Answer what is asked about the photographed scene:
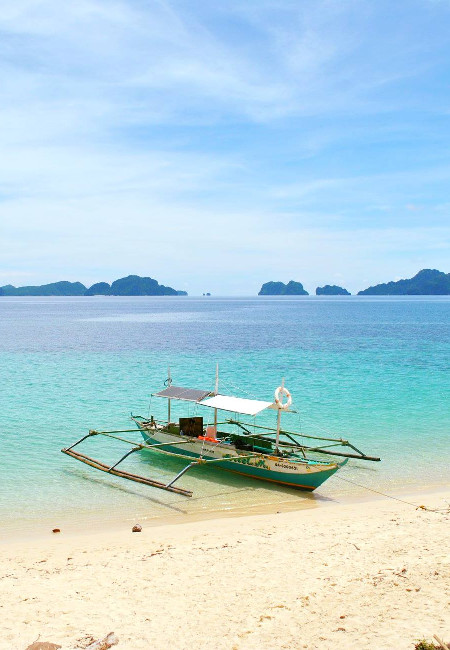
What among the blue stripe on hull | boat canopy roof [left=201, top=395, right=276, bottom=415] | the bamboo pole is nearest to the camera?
the bamboo pole

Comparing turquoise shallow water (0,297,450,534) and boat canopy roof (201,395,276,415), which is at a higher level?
boat canopy roof (201,395,276,415)

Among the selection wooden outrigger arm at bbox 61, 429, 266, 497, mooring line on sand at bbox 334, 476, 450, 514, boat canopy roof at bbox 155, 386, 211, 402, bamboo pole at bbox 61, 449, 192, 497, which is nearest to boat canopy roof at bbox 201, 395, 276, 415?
boat canopy roof at bbox 155, 386, 211, 402

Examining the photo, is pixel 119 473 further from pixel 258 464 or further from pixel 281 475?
pixel 281 475

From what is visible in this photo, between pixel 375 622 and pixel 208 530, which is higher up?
pixel 375 622

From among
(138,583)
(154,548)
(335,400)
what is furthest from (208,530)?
(335,400)

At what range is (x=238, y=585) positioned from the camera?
1234 centimetres

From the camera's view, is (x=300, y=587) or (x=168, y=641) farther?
(x=300, y=587)

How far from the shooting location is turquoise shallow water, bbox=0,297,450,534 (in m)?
20.0

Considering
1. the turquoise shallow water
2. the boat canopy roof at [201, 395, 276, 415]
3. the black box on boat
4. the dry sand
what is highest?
the boat canopy roof at [201, 395, 276, 415]

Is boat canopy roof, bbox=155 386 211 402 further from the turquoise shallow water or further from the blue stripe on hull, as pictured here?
the turquoise shallow water

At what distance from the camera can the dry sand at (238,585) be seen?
33.2ft

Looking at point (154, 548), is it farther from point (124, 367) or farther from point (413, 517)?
point (124, 367)

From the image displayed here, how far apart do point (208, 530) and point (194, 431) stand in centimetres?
869

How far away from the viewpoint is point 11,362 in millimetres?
57375
